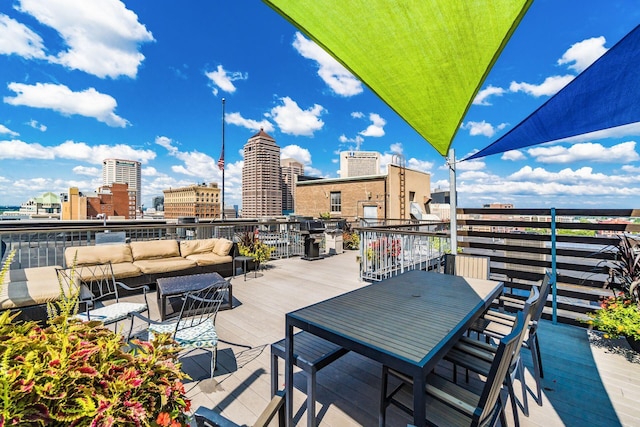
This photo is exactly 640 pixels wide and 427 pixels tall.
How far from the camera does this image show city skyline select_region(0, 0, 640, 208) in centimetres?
353

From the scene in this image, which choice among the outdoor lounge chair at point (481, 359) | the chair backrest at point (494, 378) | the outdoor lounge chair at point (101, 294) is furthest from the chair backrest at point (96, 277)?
the chair backrest at point (494, 378)

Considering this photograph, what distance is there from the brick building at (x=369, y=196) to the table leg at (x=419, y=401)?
1572cm

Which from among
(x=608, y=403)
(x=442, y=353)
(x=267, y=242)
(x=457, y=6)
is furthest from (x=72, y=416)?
(x=267, y=242)

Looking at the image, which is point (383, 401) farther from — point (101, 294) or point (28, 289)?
point (101, 294)

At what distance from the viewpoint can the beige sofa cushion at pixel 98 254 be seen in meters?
4.54

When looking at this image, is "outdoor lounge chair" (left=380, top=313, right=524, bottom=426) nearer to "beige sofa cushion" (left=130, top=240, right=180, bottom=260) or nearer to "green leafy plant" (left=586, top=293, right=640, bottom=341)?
"green leafy plant" (left=586, top=293, right=640, bottom=341)

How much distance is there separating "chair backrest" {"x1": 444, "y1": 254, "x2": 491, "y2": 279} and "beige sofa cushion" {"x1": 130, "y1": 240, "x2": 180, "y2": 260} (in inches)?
203

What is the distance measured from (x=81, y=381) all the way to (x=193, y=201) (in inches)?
915

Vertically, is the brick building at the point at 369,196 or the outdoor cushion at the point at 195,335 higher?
the brick building at the point at 369,196

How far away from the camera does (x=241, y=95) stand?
2227 cm

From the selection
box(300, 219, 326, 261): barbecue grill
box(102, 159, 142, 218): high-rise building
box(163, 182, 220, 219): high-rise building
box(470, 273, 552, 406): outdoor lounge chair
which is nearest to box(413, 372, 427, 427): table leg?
box(470, 273, 552, 406): outdoor lounge chair

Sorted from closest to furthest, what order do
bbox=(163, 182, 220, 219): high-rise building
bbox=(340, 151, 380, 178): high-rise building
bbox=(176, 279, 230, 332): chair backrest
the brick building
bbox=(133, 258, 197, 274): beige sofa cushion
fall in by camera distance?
bbox=(176, 279, 230, 332): chair backrest
bbox=(133, 258, 197, 274): beige sofa cushion
the brick building
bbox=(163, 182, 220, 219): high-rise building
bbox=(340, 151, 380, 178): high-rise building

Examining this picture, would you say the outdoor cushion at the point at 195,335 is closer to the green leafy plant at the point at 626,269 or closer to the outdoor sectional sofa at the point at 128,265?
the outdoor sectional sofa at the point at 128,265

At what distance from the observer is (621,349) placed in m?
2.98
